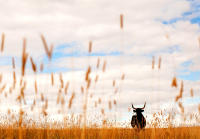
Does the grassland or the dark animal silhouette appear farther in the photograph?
the dark animal silhouette

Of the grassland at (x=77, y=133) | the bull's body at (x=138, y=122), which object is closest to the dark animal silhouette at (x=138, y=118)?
the bull's body at (x=138, y=122)

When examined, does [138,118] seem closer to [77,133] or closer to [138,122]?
[138,122]

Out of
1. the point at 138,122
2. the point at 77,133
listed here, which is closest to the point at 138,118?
the point at 138,122

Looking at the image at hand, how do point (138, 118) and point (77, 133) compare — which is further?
point (138, 118)

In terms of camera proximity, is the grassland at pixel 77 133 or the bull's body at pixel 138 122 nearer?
the grassland at pixel 77 133

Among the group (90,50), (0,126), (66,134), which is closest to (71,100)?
(90,50)

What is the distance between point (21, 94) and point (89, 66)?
1.23 m

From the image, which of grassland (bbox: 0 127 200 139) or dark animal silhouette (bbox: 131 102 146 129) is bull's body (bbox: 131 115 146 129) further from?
grassland (bbox: 0 127 200 139)

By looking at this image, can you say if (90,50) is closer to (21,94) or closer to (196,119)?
(21,94)

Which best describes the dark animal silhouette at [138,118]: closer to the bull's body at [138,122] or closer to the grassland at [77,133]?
the bull's body at [138,122]

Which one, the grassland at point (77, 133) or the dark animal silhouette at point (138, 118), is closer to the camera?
the grassland at point (77, 133)

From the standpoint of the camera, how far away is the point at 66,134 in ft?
19.3

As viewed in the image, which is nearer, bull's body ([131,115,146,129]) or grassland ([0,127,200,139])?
grassland ([0,127,200,139])

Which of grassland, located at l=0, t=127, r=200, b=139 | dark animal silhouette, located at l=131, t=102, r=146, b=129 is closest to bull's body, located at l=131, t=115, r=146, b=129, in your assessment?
dark animal silhouette, located at l=131, t=102, r=146, b=129
